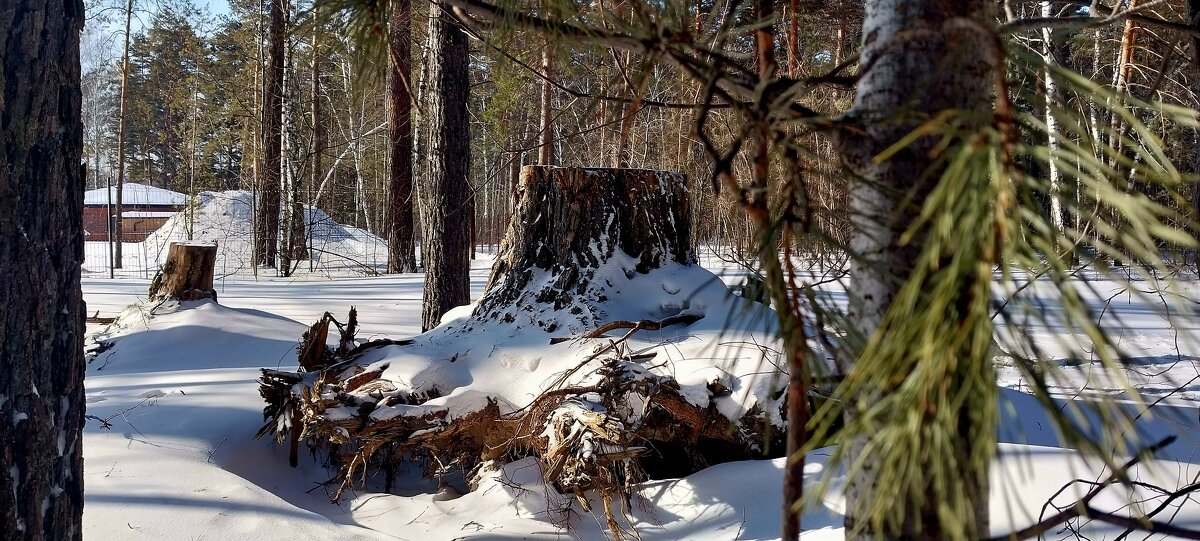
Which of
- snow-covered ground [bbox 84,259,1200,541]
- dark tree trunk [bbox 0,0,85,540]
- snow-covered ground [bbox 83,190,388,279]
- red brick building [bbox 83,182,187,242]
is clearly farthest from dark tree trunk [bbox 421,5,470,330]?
red brick building [bbox 83,182,187,242]

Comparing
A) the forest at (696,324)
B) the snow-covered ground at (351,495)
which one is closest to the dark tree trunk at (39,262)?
the forest at (696,324)

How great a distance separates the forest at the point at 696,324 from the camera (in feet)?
1.78

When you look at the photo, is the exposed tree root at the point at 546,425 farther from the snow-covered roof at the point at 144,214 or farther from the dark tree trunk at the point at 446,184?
the snow-covered roof at the point at 144,214

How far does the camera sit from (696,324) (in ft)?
10.6

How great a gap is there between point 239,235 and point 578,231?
14.3 m

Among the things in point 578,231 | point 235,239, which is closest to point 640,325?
point 578,231

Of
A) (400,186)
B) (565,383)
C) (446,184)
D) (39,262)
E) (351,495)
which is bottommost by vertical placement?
(351,495)

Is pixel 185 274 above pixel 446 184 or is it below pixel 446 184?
below

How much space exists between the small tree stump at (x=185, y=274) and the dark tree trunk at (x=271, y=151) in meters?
5.95

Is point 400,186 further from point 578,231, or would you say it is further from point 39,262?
point 39,262

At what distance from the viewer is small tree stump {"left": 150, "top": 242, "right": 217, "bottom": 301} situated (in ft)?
18.1

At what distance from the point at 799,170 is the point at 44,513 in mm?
1992

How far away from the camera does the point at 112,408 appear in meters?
3.25

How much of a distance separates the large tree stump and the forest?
0.01 metres
